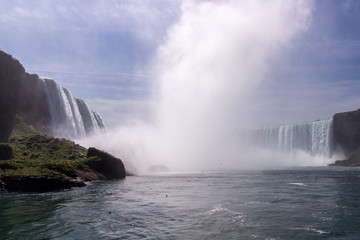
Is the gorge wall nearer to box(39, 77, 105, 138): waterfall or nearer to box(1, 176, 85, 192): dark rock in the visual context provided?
box(39, 77, 105, 138): waterfall

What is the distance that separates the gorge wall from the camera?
60781 mm

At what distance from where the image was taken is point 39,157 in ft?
137

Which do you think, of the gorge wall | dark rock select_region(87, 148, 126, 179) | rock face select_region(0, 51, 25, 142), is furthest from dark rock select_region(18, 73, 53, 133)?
dark rock select_region(87, 148, 126, 179)

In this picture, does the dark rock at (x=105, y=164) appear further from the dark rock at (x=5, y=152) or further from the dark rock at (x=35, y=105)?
the dark rock at (x=35, y=105)

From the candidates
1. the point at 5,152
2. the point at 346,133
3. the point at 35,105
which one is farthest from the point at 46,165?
the point at 346,133

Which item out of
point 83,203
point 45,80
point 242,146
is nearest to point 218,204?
point 83,203

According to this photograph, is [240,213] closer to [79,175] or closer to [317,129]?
[79,175]

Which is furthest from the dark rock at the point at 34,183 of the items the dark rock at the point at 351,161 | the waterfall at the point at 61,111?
the dark rock at the point at 351,161

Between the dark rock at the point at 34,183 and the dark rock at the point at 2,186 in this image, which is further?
the dark rock at the point at 34,183

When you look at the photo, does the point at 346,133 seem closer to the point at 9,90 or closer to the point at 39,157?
the point at 39,157

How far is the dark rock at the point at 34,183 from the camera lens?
88.3 ft

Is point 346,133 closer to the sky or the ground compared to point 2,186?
closer to the sky

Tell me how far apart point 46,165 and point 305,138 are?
99.4m

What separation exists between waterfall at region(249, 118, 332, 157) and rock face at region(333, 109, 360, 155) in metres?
3.26
